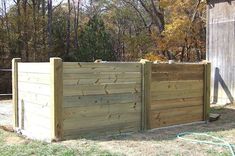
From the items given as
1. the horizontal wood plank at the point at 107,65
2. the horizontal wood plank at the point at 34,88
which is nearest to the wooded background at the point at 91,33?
the horizontal wood plank at the point at 34,88

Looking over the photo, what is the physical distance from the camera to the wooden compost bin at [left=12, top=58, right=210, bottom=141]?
5.77 m

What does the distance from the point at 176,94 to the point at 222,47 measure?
13.2 ft

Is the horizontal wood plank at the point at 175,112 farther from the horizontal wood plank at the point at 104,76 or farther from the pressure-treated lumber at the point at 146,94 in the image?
the horizontal wood plank at the point at 104,76

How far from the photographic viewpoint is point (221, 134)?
638cm

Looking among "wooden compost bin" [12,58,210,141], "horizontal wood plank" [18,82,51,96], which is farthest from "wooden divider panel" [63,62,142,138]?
"horizontal wood plank" [18,82,51,96]

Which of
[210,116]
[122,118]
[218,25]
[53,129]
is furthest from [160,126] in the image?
[218,25]

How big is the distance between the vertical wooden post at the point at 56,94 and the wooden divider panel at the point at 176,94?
187cm

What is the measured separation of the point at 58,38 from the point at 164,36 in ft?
18.7

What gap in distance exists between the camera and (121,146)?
17.9 ft

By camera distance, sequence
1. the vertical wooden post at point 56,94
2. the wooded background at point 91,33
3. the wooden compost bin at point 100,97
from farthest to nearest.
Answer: the wooded background at point 91,33, the wooden compost bin at point 100,97, the vertical wooden post at point 56,94

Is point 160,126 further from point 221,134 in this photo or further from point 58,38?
point 58,38

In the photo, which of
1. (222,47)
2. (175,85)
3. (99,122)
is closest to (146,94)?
(175,85)

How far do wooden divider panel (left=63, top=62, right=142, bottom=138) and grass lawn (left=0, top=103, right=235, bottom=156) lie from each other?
24 cm

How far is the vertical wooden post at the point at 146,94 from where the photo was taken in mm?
6715
